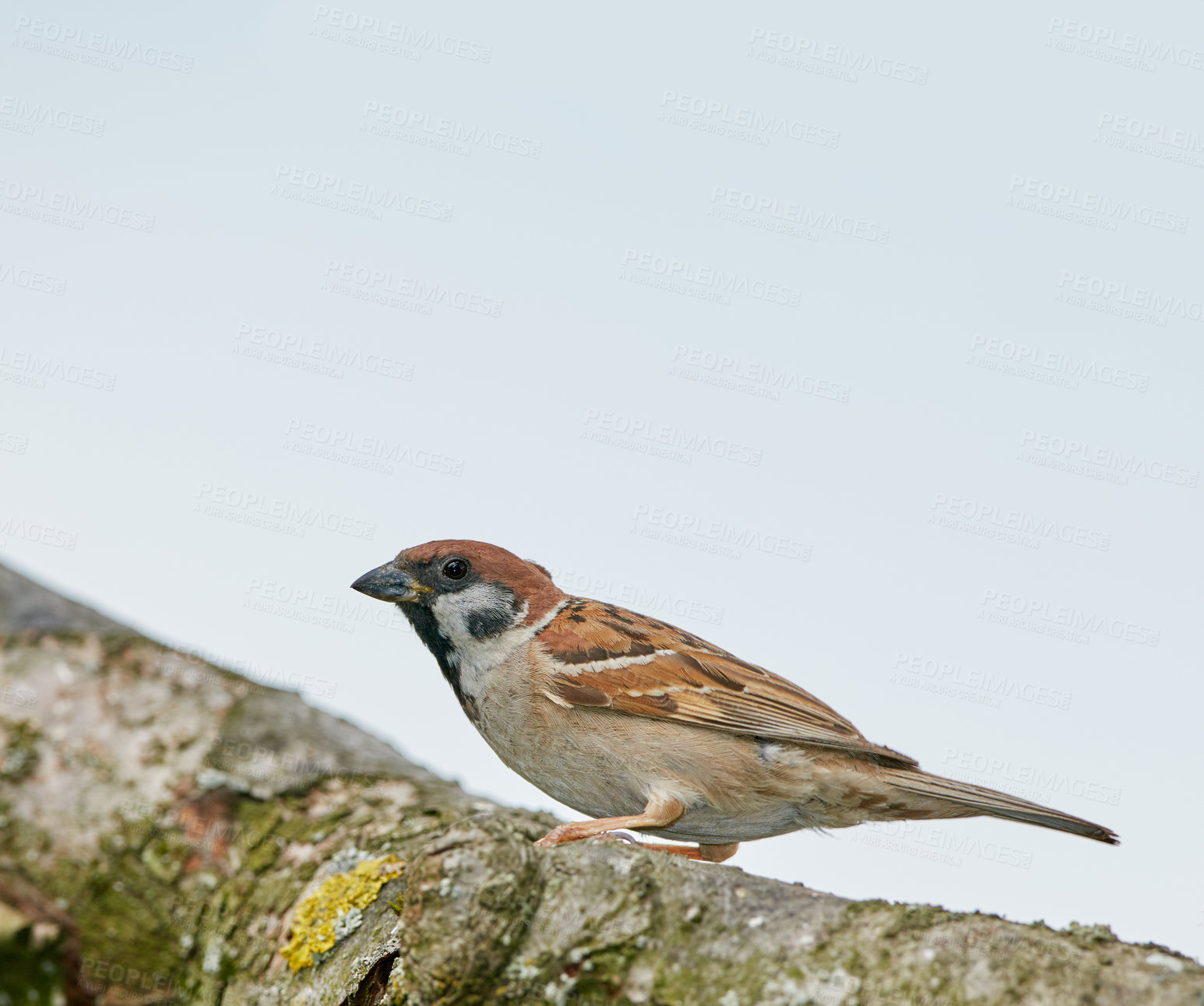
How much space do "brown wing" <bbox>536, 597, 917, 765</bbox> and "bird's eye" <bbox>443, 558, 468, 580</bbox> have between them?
1.86 ft

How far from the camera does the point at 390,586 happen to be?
18.1 feet

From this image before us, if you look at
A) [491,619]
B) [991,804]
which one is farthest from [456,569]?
[991,804]

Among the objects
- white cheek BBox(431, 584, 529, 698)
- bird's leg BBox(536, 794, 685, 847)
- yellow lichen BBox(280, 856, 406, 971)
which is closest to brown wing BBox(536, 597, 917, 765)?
white cheek BBox(431, 584, 529, 698)

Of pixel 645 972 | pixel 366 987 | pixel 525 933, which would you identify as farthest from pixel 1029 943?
pixel 366 987

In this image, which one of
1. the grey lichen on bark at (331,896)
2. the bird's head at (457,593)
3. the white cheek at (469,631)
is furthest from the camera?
the bird's head at (457,593)

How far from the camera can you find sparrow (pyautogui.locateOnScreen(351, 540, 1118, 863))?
193 inches

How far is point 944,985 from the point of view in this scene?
108 inches

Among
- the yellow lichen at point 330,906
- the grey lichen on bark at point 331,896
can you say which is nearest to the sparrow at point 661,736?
the grey lichen on bark at point 331,896

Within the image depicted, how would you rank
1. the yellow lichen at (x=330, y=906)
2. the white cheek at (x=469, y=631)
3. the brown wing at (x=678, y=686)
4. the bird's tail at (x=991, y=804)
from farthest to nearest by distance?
the white cheek at (x=469, y=631) → the brown wing at (x=678, y=686) → the bird's tail at (x=991, y=804) → the yellow lichen at (x=330, y=906)

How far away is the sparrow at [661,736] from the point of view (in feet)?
16.1

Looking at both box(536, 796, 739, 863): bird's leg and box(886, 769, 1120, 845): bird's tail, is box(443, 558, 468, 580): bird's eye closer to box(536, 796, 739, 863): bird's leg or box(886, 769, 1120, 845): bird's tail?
box(536, 796, 739, 863): bird's leg

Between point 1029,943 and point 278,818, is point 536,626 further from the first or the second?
point 1029,943

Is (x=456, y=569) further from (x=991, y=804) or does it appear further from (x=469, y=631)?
(x=991, y=804)

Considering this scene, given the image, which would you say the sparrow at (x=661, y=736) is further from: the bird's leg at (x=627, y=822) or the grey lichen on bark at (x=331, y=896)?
the grey lichen on bark at (x=331, y=896)
